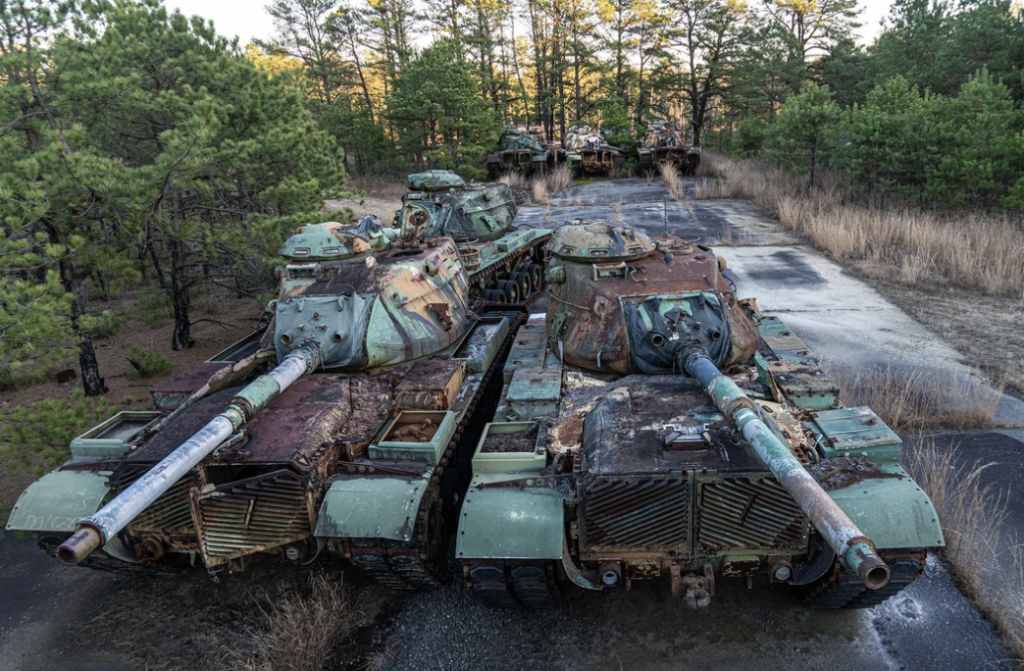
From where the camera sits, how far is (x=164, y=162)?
8852 mm

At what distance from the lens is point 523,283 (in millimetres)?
13867

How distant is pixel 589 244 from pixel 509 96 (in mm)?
29981

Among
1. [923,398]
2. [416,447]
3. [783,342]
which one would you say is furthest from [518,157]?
[416,447]

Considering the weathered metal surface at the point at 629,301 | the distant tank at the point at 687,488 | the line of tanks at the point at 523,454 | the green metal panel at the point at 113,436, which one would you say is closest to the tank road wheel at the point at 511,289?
the line of tanks at the point at 523,454

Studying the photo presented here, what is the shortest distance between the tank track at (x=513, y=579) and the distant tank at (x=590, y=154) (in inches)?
985

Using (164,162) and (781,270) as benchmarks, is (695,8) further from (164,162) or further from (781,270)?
(164,162)

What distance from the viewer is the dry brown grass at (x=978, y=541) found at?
204 inches

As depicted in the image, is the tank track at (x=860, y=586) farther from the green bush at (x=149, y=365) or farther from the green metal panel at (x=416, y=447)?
the green bush at (x=149, y=365)

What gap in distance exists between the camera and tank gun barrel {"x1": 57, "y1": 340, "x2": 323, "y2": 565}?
3807 millimetres

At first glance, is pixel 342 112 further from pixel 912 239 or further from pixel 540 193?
pixel 912 239

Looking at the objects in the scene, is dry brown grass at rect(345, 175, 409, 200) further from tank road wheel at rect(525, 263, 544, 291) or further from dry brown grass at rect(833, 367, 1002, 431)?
dry brown grass at rect(833, 367, 1002, 431)

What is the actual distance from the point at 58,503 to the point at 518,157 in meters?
24.1

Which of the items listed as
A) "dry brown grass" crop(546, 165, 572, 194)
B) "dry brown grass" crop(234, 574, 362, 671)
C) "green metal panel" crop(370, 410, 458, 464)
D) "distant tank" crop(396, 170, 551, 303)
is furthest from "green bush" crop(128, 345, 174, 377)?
"dry brown grass" crop(546, 165, 572, 194)

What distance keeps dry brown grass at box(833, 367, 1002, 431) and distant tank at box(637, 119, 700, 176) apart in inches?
787
